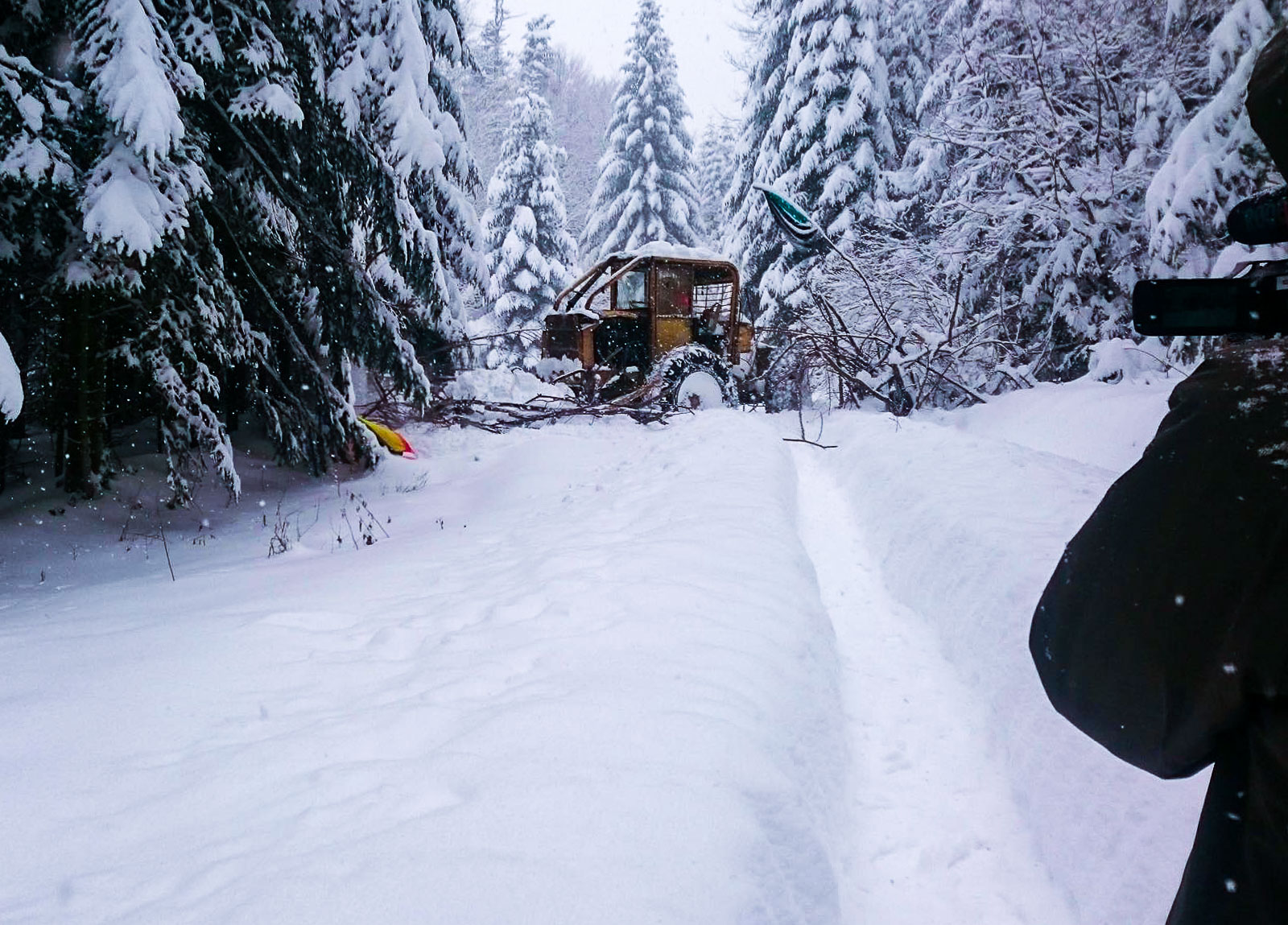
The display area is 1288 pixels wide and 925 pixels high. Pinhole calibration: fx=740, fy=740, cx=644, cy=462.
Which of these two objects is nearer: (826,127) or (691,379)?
(691,379)

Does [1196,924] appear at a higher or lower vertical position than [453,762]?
higher

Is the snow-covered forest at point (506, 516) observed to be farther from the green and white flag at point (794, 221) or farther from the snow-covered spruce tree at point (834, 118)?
the snow-covered spruce tree at point (834, 118)

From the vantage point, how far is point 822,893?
2.01 m

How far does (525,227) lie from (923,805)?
2457cm

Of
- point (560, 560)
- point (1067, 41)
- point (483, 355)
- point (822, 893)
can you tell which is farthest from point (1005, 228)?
point (483, 355)

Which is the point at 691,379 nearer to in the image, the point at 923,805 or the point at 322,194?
the point at 322,194

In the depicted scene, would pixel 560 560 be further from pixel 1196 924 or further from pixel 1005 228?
pixel 1005 228

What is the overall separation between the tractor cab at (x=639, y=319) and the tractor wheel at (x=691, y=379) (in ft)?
0.11

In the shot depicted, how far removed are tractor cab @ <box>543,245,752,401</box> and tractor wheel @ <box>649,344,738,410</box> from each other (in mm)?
33

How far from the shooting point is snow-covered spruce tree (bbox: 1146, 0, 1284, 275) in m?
5.62

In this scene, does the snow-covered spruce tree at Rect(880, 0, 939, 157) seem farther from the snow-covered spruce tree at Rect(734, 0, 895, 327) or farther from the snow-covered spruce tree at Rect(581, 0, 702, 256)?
the snow-covered spruce tree at Rect(581, 0, 702, 256)

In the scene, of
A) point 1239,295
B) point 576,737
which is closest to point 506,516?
point 576,737

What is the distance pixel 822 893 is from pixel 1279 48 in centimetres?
203

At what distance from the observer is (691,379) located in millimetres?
12391
